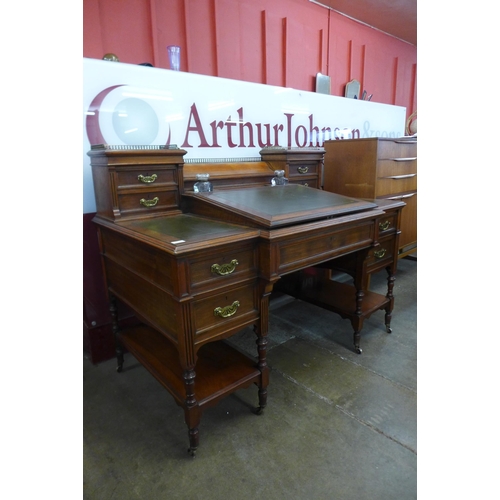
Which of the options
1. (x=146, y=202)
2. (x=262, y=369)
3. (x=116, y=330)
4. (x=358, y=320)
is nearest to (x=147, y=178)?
(x=146, y=202)

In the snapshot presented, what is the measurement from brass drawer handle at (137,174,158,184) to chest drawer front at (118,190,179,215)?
51 millimetres

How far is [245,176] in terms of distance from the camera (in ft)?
7.45

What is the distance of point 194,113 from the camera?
236 cm

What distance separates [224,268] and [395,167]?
2257 millimetres

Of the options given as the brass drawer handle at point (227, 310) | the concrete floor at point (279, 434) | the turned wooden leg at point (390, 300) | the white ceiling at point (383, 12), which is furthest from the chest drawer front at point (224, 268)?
the white ceiling at point (383, 12)

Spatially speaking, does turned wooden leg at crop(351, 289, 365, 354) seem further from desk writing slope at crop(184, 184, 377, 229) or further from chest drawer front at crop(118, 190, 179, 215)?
chest drawer front at crop(118, 190, 179, 215)

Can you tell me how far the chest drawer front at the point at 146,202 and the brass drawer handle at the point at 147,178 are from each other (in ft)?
0.17

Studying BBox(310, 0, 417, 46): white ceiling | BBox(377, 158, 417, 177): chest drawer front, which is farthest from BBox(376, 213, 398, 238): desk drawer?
BBox(310, 0, 417, 46): white ceiling

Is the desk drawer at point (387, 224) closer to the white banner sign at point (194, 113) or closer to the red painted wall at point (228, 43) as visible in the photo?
the white banner sign at point (194, 113)

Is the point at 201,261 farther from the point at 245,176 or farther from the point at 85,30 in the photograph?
the point at 85,30

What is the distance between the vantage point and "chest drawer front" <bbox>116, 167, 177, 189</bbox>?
175 cm

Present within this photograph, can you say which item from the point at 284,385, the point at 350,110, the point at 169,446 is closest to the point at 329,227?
the point at 284,385

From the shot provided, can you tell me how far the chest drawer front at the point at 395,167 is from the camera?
2912 millimetres
